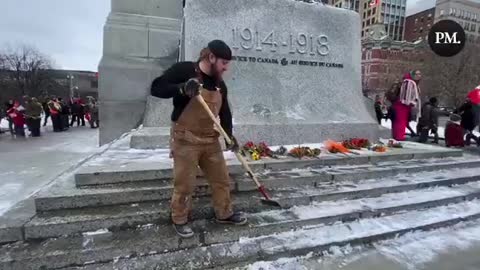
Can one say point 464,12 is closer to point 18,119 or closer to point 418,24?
point 418,24

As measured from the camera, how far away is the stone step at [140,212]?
2879 mm

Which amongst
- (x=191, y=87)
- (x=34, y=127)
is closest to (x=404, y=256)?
(x=191, y=87)

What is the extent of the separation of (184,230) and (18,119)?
13323 mm

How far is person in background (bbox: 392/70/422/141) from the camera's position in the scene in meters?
7.40

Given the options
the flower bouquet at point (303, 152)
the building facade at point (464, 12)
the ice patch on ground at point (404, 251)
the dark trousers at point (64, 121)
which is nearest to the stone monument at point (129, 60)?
the flower bouquet at point (303, 152)

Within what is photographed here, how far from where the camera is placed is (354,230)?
3527mm

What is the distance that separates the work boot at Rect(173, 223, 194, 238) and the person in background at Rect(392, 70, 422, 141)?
6.42 meters

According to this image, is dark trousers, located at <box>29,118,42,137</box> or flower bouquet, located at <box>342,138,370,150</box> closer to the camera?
flower bouquet, located at <box>342,138,370,150</box>

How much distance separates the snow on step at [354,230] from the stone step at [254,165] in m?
1.23

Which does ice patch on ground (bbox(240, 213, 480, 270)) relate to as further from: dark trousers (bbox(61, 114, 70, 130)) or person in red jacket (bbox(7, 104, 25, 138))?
dark trousers (bbox(61, 114, 70, 130))

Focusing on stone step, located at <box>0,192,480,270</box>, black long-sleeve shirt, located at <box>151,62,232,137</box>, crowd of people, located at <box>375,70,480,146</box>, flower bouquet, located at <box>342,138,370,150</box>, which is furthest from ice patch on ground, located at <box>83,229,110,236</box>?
crowd of people, located at <box>375,70,480,146</box>

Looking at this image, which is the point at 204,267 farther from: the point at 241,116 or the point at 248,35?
the point at 248,35

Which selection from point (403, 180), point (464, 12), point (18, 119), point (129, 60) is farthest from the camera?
point (464, 12)

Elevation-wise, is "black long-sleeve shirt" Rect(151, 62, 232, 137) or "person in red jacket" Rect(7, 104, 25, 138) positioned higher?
"black long-sleeve shirt" Rect(151, 62, 232, 137)
